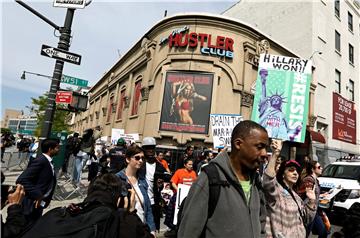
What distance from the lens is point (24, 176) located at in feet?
12.9

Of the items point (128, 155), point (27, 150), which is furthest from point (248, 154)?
point (27, 150)

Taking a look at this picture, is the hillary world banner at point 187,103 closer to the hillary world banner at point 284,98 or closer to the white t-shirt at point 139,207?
the hillary world banner at point 284,98

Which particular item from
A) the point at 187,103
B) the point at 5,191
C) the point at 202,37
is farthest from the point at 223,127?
the point at 202,37

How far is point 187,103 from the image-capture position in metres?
15.6

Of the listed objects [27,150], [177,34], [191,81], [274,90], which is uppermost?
[177,34]

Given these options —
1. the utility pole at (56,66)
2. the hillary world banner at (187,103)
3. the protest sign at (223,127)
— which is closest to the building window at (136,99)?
the hillary world banner at (187,103)

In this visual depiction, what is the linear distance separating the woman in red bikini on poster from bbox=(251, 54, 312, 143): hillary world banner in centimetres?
972

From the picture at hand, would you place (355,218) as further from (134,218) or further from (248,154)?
(134,218)

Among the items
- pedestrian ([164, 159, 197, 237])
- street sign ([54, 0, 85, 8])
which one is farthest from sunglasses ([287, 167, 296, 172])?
street sign ([54, 0, 85, 8])

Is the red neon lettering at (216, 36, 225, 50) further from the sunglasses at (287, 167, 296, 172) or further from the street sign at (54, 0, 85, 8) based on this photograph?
the sunglasses at (287, 167, 296, 172)

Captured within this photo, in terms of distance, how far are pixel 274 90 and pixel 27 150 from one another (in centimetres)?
1466

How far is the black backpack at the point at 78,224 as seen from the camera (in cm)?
172

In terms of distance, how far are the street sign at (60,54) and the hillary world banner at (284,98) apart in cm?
434

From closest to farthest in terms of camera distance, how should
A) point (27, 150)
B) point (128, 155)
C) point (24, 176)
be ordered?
1. point (128, 155)
2. point (24, 176)
3. point (27, 150)
